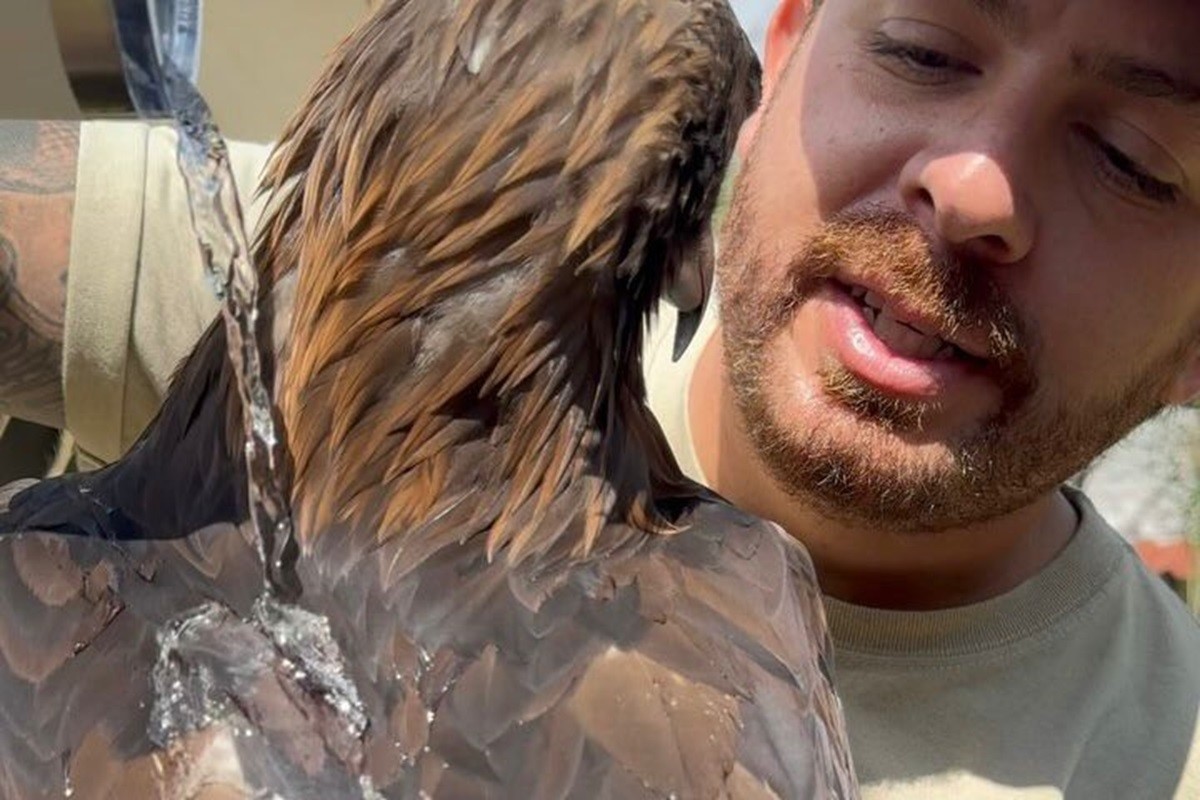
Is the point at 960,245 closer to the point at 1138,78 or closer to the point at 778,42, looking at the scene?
the point at 1138,78

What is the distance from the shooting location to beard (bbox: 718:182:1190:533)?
237 centimetres

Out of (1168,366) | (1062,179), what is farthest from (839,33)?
(1168,366)

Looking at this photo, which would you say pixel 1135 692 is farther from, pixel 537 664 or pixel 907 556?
pixel 537 664

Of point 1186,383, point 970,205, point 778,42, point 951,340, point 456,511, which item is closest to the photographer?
point 456,511

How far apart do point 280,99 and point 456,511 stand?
151 inches

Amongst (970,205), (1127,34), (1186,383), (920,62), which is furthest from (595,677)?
(1186,383)

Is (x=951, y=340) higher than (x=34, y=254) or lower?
higher

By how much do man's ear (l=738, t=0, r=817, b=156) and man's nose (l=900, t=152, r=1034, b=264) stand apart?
0.32 m

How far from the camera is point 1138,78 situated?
7.61ft

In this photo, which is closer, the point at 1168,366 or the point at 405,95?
the point at 405,95

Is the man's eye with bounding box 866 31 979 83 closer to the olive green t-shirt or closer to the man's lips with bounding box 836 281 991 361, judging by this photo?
the man's lips with bounding box 836 281 991 361

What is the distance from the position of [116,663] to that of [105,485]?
1.24ft

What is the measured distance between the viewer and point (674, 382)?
294cm

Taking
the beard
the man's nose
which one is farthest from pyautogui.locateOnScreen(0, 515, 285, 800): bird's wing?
the man's nose
